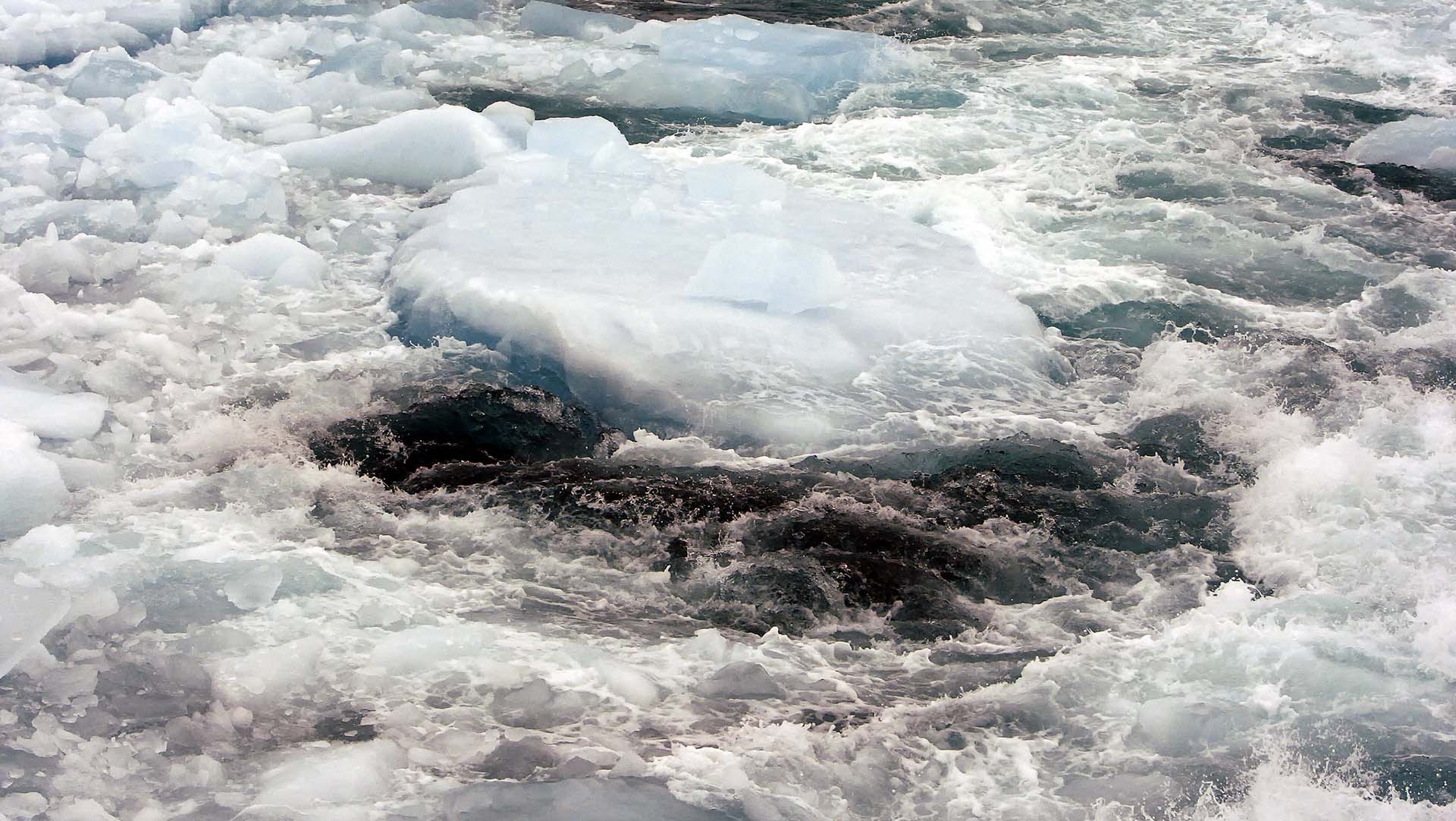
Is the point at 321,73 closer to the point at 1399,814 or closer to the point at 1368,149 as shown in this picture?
the point at 1368,149

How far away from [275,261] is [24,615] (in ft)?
9.58

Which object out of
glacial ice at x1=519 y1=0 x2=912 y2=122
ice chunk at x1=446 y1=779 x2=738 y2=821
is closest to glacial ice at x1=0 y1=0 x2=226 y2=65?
glacial ice at x1=519 y1=0 x2=912 y2=122

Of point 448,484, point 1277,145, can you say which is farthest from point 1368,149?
point 448,484

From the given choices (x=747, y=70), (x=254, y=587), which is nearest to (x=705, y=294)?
(x=254, y=587)

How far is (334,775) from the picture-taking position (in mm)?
3219

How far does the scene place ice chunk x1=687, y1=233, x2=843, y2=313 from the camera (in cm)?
550

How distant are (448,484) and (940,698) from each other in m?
2.08

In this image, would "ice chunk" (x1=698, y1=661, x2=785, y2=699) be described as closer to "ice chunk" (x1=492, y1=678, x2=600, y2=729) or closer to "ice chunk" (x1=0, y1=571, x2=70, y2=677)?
"ice chunk" (x1=492, y1=678, x2=600, y2=729)

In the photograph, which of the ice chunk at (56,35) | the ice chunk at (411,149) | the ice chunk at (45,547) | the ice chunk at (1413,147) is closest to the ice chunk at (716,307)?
the ice chunk at (411,149)

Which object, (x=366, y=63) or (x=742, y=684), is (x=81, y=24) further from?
(x=742, y=684)

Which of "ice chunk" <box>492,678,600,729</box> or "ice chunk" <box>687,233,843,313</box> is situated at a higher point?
"ice chunk" <box>687,233,843,313</box>

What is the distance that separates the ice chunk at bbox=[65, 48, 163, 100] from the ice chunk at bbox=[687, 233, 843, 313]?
14.7ft

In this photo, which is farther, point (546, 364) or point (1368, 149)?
point (1368, 149)

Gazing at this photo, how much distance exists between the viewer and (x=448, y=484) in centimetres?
476
